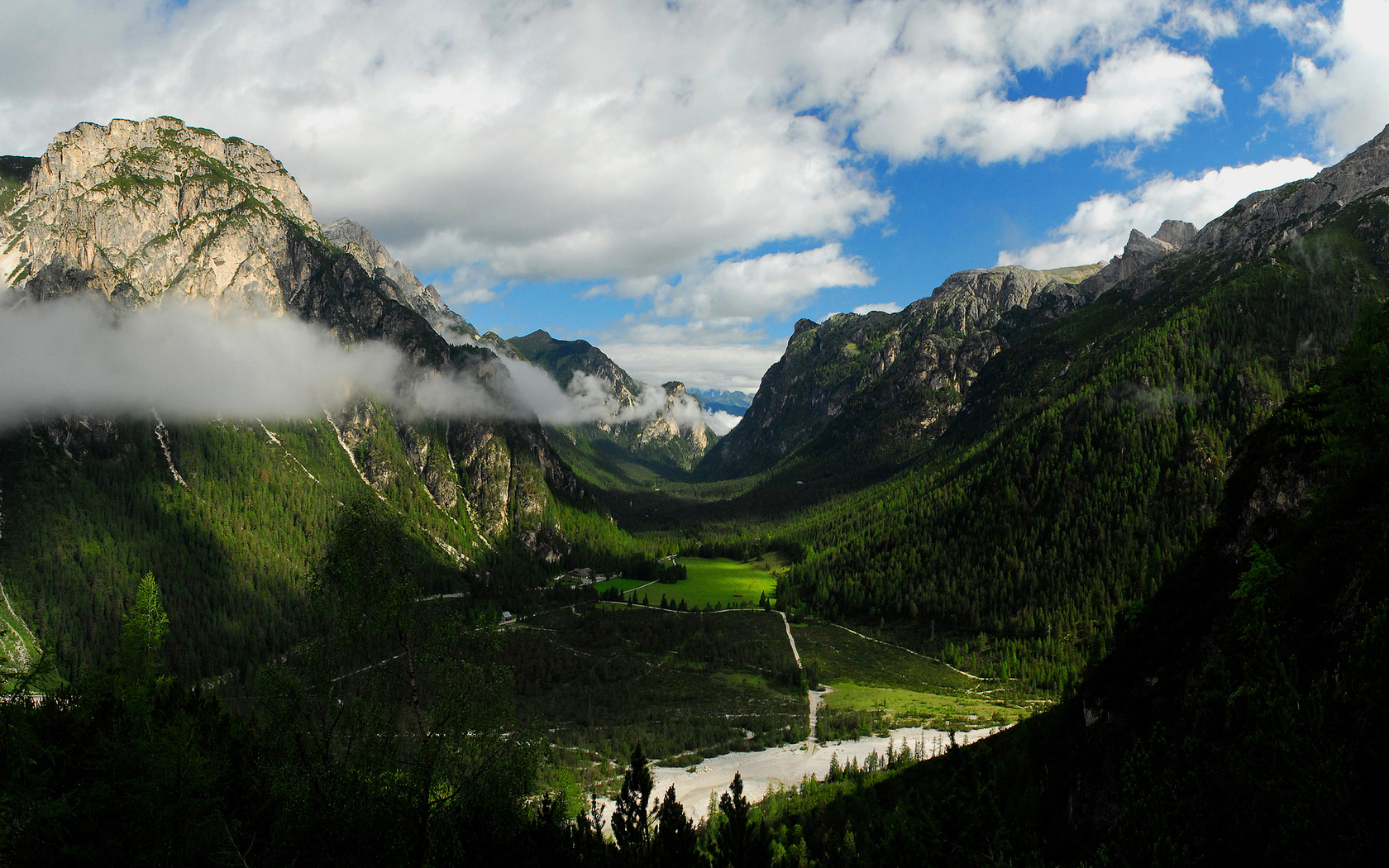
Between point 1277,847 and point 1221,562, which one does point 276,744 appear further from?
point 1221,562

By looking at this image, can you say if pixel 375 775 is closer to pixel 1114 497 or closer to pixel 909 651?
pixel 909 651

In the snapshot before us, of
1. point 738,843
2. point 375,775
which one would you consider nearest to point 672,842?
point 738,843

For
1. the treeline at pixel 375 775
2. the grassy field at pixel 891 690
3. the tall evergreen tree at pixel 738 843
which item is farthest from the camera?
the grassy field at pixel 891 690

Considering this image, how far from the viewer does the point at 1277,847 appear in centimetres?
1427

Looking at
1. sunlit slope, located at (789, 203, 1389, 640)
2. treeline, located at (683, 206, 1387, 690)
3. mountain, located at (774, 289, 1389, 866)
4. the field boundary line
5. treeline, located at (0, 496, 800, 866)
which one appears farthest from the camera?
sunlit slope, located at (789, 203, 1389, 640)

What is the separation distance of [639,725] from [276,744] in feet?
307

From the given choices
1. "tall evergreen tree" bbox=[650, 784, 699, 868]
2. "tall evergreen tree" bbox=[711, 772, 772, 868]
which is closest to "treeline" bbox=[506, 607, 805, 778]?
"tall evergreen tree" bbox=[650, 784, 699, 868]

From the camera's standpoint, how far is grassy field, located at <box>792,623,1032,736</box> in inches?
4301

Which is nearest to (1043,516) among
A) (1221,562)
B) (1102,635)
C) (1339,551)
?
(1102,635)

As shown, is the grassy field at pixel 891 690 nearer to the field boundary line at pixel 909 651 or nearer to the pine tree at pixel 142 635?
the field boundary line at pixel 909 651

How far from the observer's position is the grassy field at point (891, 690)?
4301 inches

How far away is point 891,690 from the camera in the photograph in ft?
431

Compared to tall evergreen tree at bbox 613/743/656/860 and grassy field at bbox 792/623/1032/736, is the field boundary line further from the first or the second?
tall evergreen tree at bbox 613/743/656/860

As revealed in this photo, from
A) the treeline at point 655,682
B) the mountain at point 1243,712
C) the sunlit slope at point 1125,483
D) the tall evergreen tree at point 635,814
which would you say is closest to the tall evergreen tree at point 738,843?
the mountain at point 1243,712
